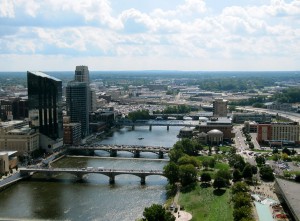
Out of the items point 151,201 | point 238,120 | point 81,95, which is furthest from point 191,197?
point 238,120

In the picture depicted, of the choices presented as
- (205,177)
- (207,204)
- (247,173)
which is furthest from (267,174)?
(207,204)

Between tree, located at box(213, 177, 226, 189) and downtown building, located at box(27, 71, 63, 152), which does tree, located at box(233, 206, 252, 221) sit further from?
downtown building, located at box(27, 71, 63, 152)

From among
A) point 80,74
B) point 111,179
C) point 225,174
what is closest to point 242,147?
point 225,174

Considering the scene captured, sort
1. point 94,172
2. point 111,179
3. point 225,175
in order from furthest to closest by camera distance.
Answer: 1. point 94,172
2. point 111,179
3. point 225,175

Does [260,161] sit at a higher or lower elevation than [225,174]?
lower

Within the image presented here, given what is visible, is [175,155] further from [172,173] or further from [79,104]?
[79,104]

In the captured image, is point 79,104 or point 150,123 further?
point 150,123

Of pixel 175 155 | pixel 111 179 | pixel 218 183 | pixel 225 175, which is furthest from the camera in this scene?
pixel 175 155

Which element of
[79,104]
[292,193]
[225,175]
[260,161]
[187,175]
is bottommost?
[260,161]
